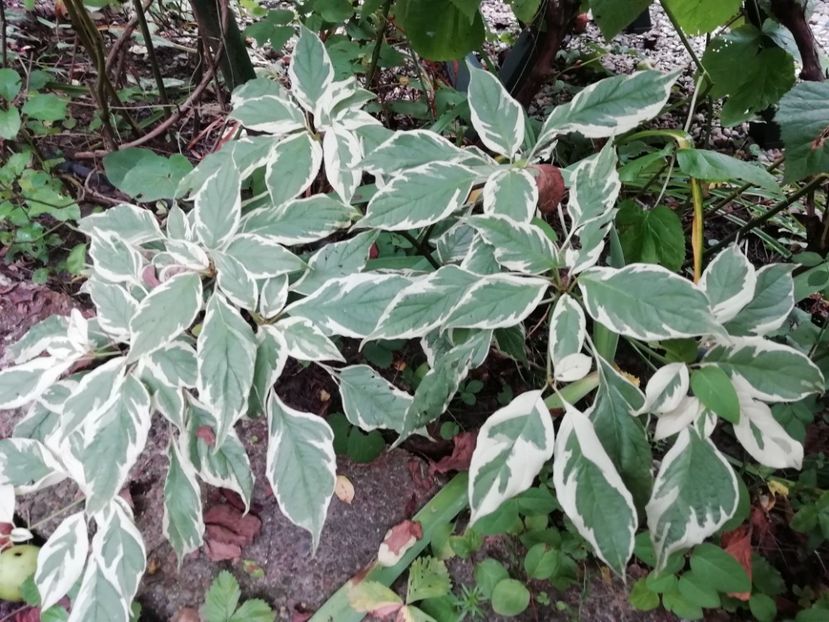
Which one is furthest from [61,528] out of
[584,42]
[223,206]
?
[584,42]

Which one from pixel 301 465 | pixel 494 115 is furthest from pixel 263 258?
pixel 494 115

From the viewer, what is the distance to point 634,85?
73cm

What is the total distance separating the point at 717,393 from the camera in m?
0.58

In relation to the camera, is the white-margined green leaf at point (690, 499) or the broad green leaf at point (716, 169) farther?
the broad green leaf at point (716, 169)

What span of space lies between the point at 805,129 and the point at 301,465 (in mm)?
837

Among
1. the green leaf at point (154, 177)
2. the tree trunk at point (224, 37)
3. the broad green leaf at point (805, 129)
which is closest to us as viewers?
the broad green leaf at point (805, 129)

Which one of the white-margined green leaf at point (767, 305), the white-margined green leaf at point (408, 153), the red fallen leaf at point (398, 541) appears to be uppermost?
the white-margined green leaf at point (408, 153)

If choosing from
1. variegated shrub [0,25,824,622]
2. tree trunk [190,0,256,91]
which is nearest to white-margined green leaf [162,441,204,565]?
variegated shrub [0,25,824,622]

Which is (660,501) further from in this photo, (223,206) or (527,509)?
(223,206)

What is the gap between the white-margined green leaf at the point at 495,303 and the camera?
621mm

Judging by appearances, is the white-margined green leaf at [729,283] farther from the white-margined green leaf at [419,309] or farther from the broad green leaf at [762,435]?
the white-margined green leaf at [419,309]

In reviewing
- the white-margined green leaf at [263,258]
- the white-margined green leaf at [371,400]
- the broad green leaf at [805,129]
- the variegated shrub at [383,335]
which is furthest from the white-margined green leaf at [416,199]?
the broad green leaf at [805,129]

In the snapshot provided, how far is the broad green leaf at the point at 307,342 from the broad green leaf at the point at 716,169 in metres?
0.52

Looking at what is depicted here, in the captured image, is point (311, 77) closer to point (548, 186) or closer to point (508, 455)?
point (548, 186)
